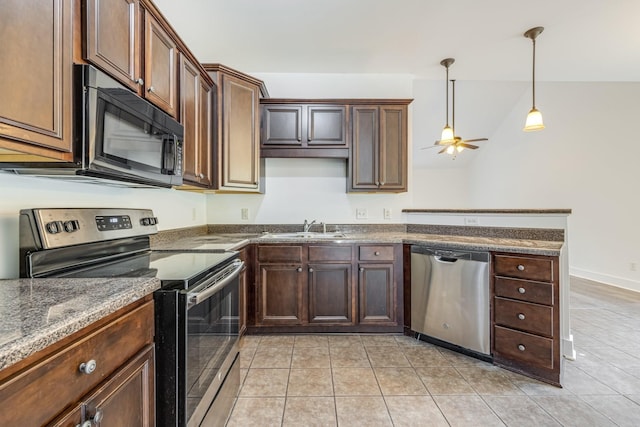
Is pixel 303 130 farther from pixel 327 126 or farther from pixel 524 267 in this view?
pixel 524 267

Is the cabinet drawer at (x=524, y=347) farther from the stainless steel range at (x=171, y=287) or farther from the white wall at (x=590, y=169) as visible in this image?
the white wall at (x=590, y=169)

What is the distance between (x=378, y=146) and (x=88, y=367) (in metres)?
2.67

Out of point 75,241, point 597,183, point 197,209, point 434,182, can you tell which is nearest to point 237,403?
point 75,241

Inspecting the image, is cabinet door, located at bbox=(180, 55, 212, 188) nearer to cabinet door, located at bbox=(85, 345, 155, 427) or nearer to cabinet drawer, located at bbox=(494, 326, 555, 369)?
cabinet door, located at bbox=(85, 345, 155, 427)

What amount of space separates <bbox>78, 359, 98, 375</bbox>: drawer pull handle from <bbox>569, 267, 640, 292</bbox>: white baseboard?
19.0 feet

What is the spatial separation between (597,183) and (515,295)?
393 centimetres

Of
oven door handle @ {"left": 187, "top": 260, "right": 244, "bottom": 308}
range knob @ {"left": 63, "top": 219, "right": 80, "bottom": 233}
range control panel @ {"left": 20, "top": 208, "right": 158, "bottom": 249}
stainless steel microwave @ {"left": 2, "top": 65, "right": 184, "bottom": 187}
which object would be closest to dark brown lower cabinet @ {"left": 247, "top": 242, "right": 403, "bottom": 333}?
oven door handle @ {"left": 187, "top": 260, "right": 244, "bottom": 308}

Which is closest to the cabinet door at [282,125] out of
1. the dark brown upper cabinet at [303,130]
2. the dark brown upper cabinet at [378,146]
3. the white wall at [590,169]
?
the dark brown upper cabinet at [303,130]

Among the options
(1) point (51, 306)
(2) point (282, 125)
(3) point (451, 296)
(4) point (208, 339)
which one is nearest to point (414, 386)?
(3) point (451, 296)

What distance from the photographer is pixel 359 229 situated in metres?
3.22

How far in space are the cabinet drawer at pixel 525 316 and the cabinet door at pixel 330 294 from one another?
3.74 ft

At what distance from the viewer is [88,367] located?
73cm

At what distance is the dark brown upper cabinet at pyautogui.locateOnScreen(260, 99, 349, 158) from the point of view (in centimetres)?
289

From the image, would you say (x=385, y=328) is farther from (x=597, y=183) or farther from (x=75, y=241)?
(x=597, y=183)
